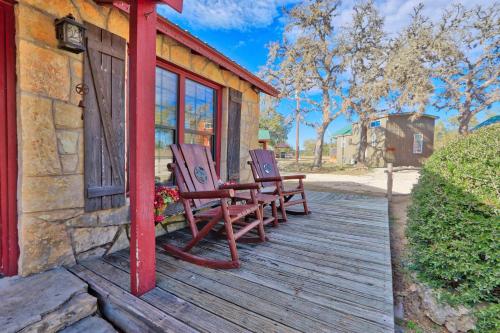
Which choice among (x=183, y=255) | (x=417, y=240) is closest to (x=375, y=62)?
(x=417, y=240)

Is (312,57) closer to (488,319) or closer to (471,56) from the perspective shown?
(471,56)

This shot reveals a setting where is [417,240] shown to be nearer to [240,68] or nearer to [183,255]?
[183,255]

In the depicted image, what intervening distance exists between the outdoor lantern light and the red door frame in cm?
23

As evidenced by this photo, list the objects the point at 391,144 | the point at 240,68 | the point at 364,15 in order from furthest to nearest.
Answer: the point at 391,144
the point at 364,15
the point at 240,68

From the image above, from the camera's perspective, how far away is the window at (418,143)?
49.3 feet

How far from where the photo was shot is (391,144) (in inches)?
593

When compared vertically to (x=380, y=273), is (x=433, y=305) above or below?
below

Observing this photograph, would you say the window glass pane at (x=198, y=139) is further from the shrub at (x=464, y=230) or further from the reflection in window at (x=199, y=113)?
the shrub at (x=464, y=230)

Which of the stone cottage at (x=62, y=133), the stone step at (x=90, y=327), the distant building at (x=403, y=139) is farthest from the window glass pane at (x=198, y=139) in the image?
the distant building at (x=403, y=139)

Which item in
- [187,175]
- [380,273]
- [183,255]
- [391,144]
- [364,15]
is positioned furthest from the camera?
[391,144]

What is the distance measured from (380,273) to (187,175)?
1.67m

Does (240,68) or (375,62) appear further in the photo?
(375,62)

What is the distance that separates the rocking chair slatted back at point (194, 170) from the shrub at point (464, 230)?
179 centimetres

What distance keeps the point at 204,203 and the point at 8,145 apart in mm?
1418
